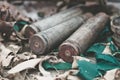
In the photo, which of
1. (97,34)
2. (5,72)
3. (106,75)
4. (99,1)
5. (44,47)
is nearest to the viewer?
(106,75)

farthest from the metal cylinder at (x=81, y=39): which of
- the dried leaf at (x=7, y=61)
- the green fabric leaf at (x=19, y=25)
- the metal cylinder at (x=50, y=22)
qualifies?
the green fabric leaf at (x=19, y=25)

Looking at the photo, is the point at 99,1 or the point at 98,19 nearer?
the point at 98,19

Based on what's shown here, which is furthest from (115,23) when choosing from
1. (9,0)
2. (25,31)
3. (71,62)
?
(9,0)

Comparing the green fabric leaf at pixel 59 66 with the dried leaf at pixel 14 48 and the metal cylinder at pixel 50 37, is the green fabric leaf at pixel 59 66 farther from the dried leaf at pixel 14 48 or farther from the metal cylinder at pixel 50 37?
the dried leaf at pixel 14 48

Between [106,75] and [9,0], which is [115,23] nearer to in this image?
[106,75]

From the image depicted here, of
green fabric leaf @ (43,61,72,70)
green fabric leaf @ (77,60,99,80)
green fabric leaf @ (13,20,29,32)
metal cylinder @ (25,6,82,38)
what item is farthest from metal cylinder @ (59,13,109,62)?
green fabric leaf @ (13,20,29,32)
